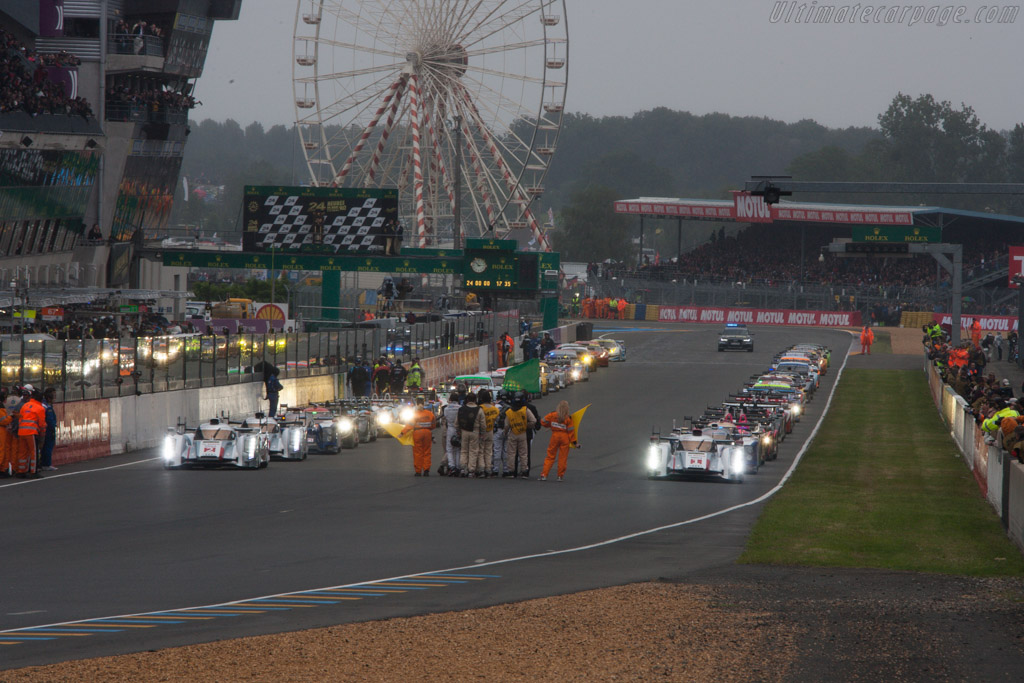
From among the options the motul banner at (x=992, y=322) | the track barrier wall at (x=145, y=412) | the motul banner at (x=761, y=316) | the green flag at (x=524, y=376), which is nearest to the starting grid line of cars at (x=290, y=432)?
the track barrier wall at (x=145, y=412)

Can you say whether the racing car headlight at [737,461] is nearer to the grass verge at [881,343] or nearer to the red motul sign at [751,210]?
the grass verge at [881,343]

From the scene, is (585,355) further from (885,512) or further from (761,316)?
(761,316)

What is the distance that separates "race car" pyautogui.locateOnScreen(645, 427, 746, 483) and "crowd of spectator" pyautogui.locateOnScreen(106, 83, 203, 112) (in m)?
39.7

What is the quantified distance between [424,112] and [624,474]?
4119 centimetres

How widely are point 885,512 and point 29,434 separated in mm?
13363

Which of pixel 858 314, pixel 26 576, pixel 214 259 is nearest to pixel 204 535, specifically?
pixel 26 576

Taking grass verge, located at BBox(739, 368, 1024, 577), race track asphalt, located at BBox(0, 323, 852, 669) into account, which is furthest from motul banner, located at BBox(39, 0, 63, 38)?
grass verge, located at BBox(739, 368, 1024, 577)

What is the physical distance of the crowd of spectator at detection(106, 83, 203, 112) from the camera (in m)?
55.4

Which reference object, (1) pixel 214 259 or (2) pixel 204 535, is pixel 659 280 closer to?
(1) pixel 214 259

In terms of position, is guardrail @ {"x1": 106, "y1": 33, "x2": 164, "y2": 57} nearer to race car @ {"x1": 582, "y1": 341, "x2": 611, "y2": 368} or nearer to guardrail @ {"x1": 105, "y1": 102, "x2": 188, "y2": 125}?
guardrail @ {"x1": 105, "y1": 102, "x2": 188, "y2": 125}

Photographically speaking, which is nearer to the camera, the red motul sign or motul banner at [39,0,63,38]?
motul banner at [39,0,63,38]

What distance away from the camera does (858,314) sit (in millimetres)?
81812

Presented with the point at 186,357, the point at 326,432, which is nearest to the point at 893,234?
the point at 186,357

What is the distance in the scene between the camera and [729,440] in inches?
899
